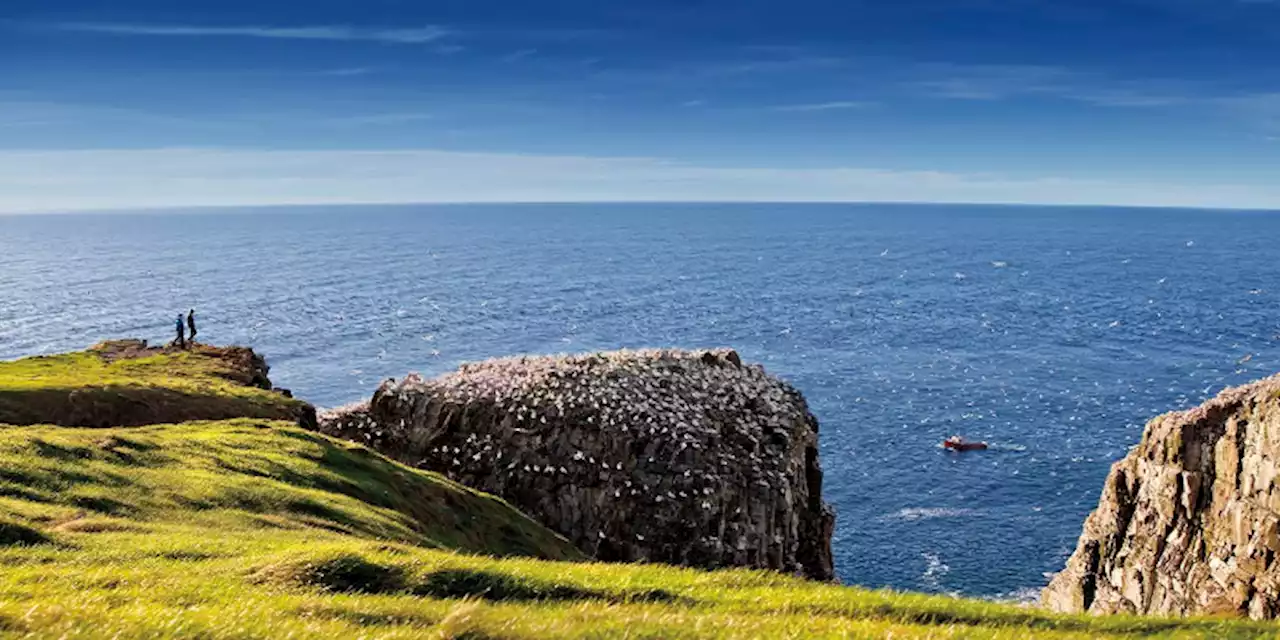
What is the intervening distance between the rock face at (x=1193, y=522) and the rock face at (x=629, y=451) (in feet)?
57.7

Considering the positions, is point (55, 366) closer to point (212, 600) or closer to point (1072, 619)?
point (212, 600)

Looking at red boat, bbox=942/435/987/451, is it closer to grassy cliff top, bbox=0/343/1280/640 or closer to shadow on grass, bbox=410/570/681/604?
grassy cliff top, bbox=0/343/1280/640

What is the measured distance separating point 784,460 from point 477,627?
4242 cm

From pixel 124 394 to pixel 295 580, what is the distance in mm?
32637

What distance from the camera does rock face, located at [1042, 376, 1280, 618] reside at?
46.0m

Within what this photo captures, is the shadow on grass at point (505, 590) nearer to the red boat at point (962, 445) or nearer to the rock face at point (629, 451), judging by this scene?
the rock face at point (629, 451)

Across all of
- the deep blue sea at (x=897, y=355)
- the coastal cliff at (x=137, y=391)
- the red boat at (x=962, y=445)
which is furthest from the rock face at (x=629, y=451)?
the red boat at (x=962, y=445)

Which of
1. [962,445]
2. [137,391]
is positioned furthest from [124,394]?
[962,445]

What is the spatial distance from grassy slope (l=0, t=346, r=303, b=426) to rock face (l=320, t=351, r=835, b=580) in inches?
291

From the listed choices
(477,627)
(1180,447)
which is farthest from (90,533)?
(1180,447)

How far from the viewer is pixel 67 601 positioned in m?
12.9

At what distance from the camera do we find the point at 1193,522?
51781 millimetres

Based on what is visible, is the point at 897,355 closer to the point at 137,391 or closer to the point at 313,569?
the point at 137,391

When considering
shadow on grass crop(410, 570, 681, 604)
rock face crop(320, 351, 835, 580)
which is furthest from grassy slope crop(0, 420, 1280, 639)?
rock face crop(320, 351, 835, 580)
